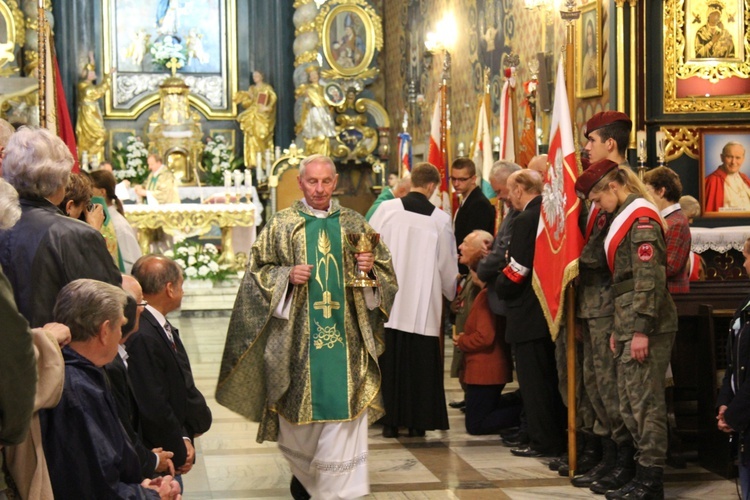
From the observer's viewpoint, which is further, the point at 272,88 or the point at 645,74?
the point at 272,88

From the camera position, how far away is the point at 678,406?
6828 mm

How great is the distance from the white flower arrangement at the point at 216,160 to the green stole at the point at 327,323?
15341mm

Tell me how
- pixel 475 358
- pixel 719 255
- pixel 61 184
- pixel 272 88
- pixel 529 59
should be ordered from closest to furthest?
pixel 61 184, pixel 475 358, pixel 719 255, pixel 529 59, pixel 272 88

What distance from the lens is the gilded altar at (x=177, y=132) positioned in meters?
19.9

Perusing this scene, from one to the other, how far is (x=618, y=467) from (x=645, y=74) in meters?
3.96

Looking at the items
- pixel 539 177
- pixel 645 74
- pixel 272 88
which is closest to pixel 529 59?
pixel 645 74

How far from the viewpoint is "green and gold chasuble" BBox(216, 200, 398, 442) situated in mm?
5520

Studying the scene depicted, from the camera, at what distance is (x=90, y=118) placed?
20312 millimetres

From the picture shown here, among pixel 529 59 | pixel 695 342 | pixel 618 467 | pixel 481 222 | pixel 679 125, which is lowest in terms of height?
pixel 618 467

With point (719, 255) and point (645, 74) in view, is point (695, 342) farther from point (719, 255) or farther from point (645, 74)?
point (645, 74)

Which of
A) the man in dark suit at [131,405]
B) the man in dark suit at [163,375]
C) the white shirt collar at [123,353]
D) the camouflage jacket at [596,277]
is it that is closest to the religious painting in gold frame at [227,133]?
the camouflage jacket at [596,277]

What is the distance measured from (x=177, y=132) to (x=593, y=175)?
600 inches

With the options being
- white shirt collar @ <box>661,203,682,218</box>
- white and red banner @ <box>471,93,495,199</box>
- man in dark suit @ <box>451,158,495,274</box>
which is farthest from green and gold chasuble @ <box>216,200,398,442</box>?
white and red banner @ <box>471,93,495,199</box>

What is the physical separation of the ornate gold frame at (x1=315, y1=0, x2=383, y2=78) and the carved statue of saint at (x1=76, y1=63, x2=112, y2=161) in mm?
4243
